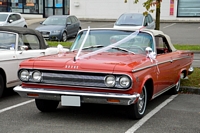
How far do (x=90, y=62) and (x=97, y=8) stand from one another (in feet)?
97.4

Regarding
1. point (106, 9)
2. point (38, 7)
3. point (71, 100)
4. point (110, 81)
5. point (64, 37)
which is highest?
point (38, 7)

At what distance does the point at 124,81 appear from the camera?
226 inches

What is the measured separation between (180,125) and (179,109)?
3.73ft

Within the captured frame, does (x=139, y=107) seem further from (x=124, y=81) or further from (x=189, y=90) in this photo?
(x=189, y=90)

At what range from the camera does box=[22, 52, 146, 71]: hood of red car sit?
582 centimetres

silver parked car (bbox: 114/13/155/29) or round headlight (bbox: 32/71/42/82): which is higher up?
silver parked car (bbox: 114/13/155/29)

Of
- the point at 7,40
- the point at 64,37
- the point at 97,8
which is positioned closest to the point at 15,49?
the point at 7,40

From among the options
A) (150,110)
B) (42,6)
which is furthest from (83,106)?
(42,6)

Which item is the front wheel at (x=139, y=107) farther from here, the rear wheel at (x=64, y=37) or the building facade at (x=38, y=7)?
the building facade at (x=38, y=7)

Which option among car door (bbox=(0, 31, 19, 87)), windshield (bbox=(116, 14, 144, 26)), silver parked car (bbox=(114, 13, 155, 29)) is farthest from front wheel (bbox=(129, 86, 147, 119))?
windshield (bbox=(116, 14, 144, 26))

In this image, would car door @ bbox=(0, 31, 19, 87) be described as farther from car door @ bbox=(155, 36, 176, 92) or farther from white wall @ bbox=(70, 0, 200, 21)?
white wall @ bbox=(70, 0, 200, 21)

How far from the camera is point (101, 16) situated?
35281mm

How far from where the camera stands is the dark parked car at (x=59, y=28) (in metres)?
20.8

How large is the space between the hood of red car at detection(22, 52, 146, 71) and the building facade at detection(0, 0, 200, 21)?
27362 mm
